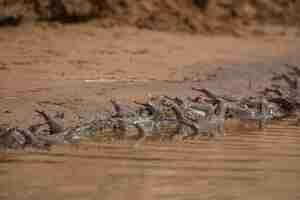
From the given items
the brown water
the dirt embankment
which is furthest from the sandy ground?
the brown water

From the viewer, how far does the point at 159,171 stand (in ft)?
16.9

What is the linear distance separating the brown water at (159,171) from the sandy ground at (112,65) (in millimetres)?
1026

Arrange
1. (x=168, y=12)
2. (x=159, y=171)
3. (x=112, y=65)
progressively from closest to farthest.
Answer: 1. (x=159, y=171)
2. (x=112, y=65)
3. (x=168, y=12)

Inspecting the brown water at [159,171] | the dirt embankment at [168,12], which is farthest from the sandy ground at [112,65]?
the brown water at [159,171]

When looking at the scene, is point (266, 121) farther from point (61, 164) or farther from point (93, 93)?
point (61, 164)

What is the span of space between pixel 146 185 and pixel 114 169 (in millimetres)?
410

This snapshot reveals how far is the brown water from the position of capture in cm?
464

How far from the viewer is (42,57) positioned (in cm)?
918

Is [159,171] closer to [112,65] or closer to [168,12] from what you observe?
[112,65]

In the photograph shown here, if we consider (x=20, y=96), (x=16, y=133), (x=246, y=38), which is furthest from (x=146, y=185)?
(x=246, y=38)

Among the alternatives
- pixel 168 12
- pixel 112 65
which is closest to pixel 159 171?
pixel 112 65

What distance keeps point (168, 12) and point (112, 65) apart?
368cm

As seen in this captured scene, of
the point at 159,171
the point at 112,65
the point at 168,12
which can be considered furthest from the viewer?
the point at 168,12

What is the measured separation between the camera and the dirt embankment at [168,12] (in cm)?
1170
